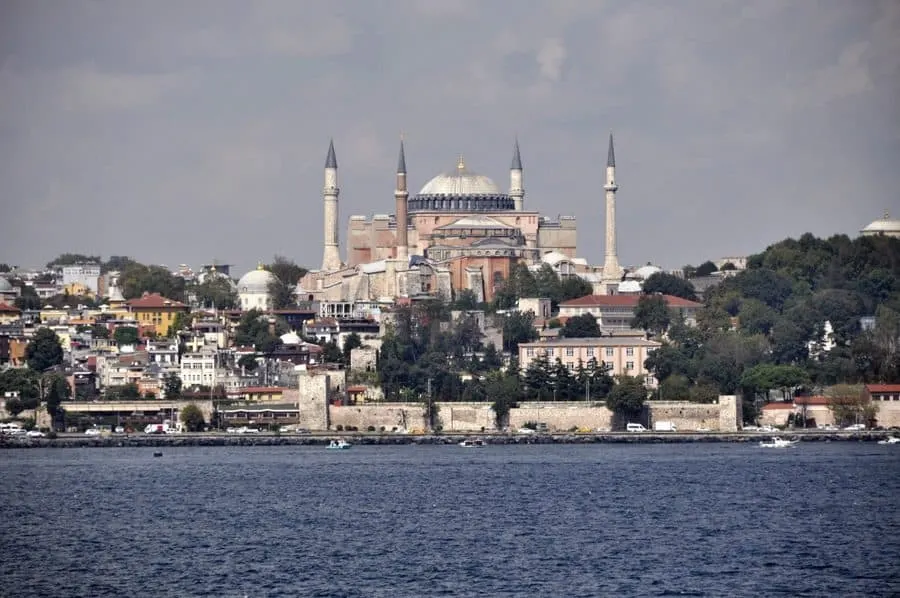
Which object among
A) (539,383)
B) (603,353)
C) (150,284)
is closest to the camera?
(539,383)

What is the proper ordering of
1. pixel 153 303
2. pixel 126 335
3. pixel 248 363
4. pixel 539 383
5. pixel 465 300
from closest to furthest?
pixel 539 383 → pixel 248 363 → pixel 126 335 → pixel 465 300 → pixel 153 303

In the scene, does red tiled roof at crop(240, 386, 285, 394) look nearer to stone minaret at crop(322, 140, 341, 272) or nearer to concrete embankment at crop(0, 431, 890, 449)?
concrete embankment at crop(0, 431, 890, 449)

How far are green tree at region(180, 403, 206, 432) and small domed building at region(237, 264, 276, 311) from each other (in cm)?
2091

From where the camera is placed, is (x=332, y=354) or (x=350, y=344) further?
(x=350, y=344)

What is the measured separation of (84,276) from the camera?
327ft

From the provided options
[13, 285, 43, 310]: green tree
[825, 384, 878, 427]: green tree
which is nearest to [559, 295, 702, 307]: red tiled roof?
→ [825, 384, 878, 427]: green tree

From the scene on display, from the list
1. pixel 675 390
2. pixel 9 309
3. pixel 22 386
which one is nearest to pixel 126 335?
pixel 9 309

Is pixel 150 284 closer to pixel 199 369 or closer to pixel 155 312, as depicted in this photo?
pixel 155 312

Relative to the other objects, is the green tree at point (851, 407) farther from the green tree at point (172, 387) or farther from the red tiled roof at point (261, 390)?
the green tree at point (172, 387)

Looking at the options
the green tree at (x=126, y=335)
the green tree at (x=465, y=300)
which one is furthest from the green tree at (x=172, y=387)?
the green tree at (x=465, y=300)

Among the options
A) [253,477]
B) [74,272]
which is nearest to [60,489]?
[253,477]

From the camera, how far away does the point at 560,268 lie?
7950 centimetres

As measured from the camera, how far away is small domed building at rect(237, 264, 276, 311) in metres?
79.9

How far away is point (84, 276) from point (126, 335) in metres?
30.2
